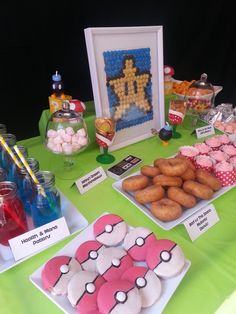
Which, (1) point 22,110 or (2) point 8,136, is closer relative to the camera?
(2) point 8,136

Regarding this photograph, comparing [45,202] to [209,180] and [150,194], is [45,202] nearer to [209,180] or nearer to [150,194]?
[150,194]

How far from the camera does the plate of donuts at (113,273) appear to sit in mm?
462

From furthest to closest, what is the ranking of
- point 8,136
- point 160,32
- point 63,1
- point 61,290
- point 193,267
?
point 63,1 < point 160,32 < point 8,136 < point 193,267 < point 61,290

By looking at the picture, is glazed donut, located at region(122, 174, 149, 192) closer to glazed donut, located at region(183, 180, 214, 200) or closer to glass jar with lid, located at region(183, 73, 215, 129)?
glazed donut, located at region(183, 180, 214, 200)

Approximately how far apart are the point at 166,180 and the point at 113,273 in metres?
0.33

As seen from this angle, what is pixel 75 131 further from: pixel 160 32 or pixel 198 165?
pixel 160 32

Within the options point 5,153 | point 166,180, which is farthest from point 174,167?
point 5,153

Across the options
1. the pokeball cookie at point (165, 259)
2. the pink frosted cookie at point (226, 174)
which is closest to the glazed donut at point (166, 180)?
the pink frosted cookie at point (226, 174)

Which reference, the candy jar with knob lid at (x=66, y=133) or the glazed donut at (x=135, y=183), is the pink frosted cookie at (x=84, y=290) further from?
the candy jar with knob lid at (x=66, y=133)

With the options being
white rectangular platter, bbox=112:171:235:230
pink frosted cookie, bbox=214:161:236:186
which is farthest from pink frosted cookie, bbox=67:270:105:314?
pink frosted cookie, bbox=214:161:236:186

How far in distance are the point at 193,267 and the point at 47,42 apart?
129 cm

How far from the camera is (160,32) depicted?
43.5 inches

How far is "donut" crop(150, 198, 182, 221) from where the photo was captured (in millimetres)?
684

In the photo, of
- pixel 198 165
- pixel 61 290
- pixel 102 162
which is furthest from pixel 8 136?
pixel 198 165
